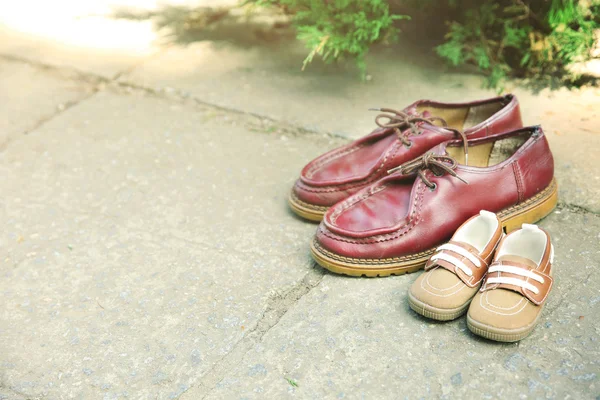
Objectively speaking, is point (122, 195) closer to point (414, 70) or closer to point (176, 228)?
point (176, 228)

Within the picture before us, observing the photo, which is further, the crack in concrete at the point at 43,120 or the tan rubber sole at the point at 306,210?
the crack in concrete at the point at 43,120

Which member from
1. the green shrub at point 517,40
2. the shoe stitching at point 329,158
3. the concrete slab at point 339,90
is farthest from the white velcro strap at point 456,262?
the green shrub at point 517,40

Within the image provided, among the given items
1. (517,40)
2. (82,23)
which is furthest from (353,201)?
(82,23)

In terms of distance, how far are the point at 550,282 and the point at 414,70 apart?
178 cm

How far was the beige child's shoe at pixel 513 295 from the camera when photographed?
1826 mm

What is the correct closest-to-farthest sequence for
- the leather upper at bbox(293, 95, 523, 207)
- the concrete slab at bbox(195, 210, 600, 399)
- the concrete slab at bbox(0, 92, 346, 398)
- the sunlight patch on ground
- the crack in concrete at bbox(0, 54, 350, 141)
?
1. the concrete slab at bbox(195, 210, 600, 399)
2. the concrete slab at bbox(0, 92, 346, 398)
3. the leather upper at bbox(293, 95, 523, 207)
4. the crack in concrete at bbox(0, 54, 350, 141)
5. the sunlight patch on ground

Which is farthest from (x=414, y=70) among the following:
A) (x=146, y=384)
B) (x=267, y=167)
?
(x=146, y=384)

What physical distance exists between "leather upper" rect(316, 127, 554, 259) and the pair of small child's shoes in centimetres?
9

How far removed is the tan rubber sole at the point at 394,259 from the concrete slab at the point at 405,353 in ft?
0.16

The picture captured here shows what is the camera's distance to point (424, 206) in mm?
2117

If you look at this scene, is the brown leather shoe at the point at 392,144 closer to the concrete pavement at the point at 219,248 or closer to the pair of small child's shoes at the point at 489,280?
the concrete pavement at the point at 219,248

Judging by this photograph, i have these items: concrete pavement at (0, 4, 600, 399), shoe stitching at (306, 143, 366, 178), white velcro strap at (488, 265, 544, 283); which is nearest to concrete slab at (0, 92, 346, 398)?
concrete pavement at (0, 4, 600, 399)

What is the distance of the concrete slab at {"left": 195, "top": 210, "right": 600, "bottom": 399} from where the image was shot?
1769mm

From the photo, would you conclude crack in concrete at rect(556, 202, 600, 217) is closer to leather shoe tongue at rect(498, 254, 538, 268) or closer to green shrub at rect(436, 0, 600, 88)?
leather shoe tongue at rect(498, 254, 538, 268)
